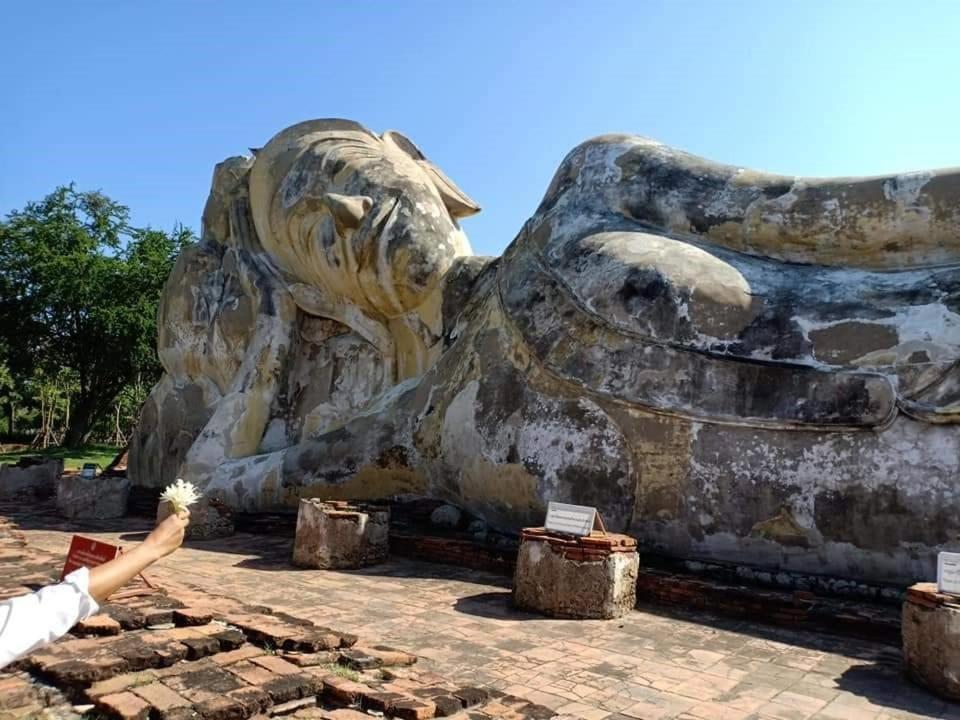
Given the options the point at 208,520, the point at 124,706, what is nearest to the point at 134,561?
the point at 124,706

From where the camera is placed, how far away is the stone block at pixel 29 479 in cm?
942

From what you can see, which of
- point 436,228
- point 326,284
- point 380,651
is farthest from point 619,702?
point 326,284

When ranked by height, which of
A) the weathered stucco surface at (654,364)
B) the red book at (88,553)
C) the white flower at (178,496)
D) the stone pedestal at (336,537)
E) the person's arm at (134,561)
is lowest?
the stone pedestal at (336,537)

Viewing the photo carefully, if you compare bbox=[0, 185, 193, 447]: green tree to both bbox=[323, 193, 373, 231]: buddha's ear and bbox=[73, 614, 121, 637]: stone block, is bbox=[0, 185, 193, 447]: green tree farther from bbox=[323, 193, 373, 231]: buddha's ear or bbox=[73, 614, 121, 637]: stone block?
bbox=[73, 614, 121, 637]: stone block

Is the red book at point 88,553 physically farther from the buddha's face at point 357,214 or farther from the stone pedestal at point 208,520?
the buddha's face at point 357,214

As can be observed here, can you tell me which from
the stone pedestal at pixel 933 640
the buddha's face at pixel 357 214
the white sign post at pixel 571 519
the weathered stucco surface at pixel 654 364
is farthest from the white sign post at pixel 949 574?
the buddha's face at pixel 357 214

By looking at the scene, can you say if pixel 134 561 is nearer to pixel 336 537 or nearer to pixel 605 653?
pixel 605 653

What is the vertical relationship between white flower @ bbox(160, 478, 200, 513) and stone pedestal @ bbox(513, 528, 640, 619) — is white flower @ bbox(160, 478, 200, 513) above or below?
above

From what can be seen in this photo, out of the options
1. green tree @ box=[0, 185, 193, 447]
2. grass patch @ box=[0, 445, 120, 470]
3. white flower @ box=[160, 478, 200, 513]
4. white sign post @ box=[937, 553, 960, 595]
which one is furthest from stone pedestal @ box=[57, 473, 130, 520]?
green tree @ box=[0, 185, 193, 447]

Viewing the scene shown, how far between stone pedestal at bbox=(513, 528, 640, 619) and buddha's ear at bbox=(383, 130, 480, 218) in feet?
16.2

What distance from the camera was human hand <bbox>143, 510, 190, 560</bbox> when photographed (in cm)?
167

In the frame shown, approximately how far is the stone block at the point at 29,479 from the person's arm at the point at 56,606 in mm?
9079

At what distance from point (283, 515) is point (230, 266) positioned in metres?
3.25

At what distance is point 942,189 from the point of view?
493 centimetres
